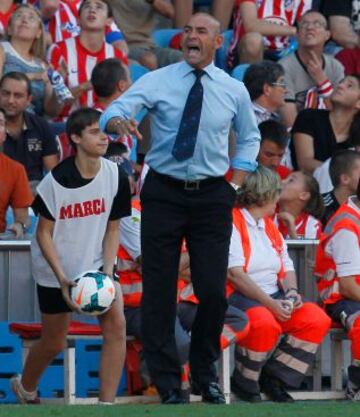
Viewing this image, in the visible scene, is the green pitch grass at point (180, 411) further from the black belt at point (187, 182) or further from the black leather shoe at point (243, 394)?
the black leather shoe at point (243, 394)

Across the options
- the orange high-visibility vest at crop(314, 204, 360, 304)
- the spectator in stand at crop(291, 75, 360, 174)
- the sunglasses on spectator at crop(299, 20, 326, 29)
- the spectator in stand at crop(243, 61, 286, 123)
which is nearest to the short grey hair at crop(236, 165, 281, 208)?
the orange high-visibility vest at crop(314, 204, 360, 304)

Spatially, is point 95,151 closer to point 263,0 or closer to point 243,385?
point 243,385

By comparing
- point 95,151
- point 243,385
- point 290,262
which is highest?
point 95,151

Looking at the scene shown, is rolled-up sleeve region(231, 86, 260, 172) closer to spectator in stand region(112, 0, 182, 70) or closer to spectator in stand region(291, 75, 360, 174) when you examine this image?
spectator in stand region(291, 75, 360, 174)

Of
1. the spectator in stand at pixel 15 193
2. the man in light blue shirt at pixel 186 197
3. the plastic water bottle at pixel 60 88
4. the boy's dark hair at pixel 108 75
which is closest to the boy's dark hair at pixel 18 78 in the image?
the boy's dark hair at pixel 108 75

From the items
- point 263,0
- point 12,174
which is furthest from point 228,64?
point 12,174

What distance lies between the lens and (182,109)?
8.68 metres

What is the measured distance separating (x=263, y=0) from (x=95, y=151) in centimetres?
634

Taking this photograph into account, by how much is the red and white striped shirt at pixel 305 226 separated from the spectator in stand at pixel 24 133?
200 cm

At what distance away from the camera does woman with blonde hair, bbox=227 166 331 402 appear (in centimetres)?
987

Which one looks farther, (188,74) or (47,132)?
(47,132)

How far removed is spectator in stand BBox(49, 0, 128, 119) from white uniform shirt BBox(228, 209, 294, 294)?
366 centimetres

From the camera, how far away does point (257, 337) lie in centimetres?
978

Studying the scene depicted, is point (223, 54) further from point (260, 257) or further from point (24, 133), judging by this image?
point (260, 257)
